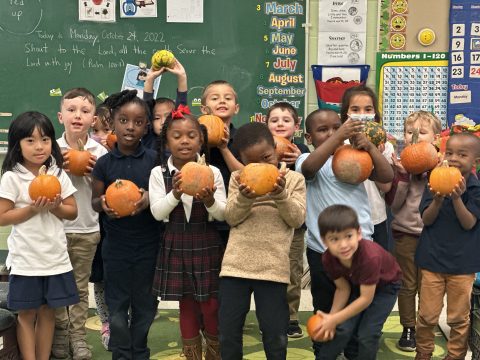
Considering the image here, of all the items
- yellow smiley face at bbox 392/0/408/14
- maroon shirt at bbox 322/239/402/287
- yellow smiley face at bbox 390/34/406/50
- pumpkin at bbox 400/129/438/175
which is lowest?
maroon shirt at bbox 322/239/402/287

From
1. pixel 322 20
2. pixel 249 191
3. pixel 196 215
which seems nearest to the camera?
pixel 249 191

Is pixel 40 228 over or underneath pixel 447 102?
underneath

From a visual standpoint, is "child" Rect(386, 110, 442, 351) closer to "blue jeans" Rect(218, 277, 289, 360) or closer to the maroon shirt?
the maroon shirt

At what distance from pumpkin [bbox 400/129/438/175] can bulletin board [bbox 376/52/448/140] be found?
7.06 ft

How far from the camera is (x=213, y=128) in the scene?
11.3 feet

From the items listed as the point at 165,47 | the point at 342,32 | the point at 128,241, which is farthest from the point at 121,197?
the point at 342,32

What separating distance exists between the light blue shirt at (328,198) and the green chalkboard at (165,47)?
242cm

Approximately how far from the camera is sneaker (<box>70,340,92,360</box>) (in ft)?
12.7

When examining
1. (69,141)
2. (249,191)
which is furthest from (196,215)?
(69,141)

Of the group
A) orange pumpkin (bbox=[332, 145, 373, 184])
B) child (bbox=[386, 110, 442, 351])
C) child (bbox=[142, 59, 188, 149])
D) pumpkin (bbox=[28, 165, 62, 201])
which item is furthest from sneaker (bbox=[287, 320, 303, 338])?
pumpkin (bbox=[28, 165, 62, 201])

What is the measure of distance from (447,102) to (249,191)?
3412 millimetres

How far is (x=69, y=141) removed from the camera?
3.91 m

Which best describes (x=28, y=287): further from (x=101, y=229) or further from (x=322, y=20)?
(x=322, y=20)

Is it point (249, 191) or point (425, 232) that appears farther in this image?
point (425, 232)
